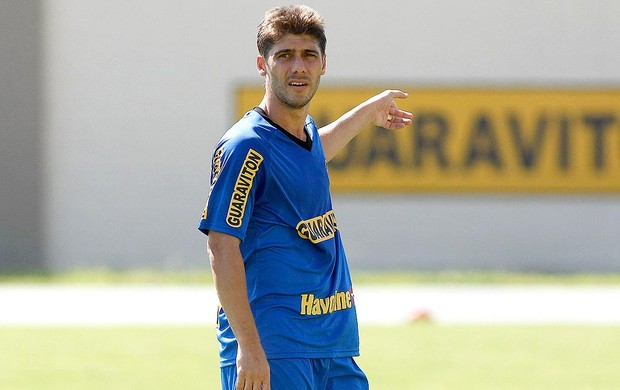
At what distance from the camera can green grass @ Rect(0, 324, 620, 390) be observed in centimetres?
963

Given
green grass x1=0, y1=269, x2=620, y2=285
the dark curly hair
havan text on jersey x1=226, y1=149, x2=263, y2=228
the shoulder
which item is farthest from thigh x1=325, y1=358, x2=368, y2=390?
green grass x1=0, y1=269, x2=620, y2=285

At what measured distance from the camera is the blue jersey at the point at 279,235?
440cm

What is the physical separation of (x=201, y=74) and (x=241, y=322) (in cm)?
1444

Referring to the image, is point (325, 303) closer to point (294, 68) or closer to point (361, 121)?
point (294, 68)

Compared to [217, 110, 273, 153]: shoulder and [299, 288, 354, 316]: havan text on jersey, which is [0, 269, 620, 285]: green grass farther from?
[217, 110, 273, 153]: shoulder

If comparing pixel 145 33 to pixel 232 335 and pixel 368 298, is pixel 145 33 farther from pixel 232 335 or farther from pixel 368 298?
pixel 232 335

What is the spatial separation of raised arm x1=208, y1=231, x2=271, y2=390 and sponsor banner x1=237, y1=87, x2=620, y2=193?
1419cm

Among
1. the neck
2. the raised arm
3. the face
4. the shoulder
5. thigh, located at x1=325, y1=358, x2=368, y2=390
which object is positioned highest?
the face

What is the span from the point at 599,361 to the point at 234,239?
694cm

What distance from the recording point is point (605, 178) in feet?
61.3

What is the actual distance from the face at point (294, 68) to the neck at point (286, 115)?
0.10ft

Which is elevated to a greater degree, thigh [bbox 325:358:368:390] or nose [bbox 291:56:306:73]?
nose [bbox 291:56:306:73]

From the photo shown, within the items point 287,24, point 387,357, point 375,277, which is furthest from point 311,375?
point 375,277

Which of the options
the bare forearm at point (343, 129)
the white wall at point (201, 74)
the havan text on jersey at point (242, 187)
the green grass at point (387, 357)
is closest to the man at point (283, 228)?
the havan text on jersey at point (242, 187)
